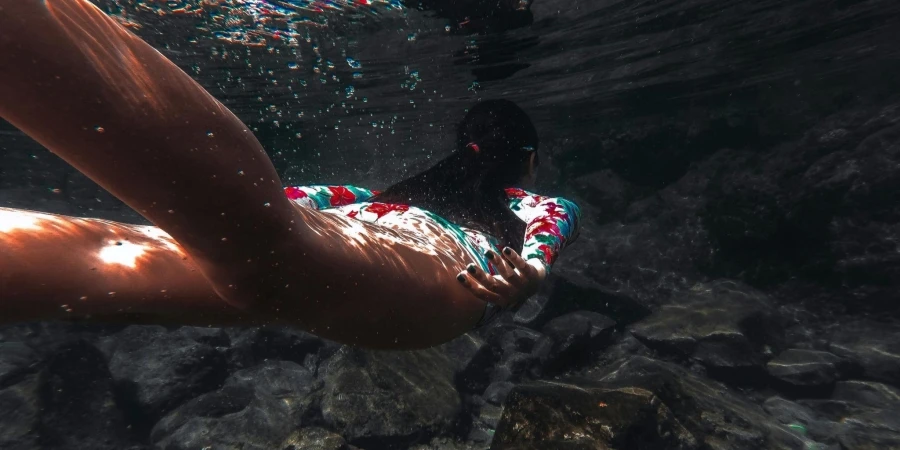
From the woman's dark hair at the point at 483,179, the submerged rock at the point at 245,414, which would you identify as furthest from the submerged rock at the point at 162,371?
the woman's dark hair at the point at 483,179

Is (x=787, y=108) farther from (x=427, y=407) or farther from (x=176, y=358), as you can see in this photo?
(x=176, y=358)

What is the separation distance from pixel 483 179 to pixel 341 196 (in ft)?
4.04

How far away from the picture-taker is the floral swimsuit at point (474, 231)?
279 cm

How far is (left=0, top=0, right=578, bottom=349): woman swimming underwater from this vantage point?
3.35 feet

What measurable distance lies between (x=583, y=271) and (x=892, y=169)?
731 centimetres

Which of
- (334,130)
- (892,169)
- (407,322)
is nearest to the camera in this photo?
(407,322)

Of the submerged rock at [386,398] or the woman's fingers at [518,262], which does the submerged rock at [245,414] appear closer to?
the submerged rock at [386,398]

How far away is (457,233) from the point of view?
9.64 ft

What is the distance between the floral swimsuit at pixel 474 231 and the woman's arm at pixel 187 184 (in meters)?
0.80

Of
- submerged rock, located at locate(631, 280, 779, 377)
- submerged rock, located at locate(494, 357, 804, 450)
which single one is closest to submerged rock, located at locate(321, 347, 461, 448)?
submerged rock, located at locate(494, 357, 804, 450)

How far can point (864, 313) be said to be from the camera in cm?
915

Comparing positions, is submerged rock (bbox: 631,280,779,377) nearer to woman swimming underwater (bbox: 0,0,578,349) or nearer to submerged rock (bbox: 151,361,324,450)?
submerged rock (bbox: 151,361,324,450)

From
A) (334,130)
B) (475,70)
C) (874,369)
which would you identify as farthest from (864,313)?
(334,130)

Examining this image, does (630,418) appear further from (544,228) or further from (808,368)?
(808,368)
